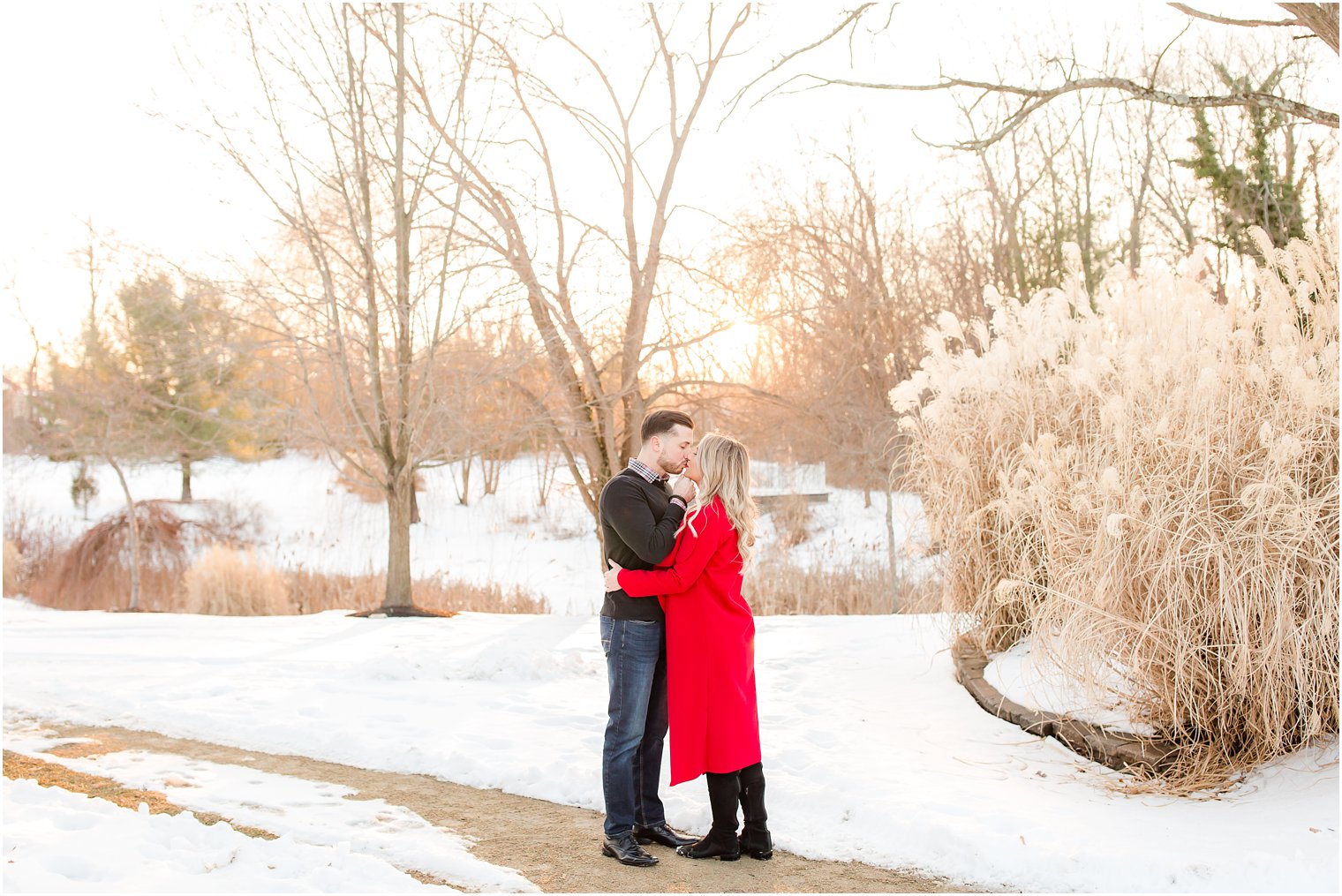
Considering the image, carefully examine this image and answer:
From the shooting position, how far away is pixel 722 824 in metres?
3.56

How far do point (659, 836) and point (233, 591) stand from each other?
9396 millimetres

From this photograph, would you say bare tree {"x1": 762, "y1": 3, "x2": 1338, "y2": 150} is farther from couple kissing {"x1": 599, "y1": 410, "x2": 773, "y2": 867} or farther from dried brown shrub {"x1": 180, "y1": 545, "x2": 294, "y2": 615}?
dried brown shrub {"x1": 180, "y1": 545, "x2": 294, "y2": 615}

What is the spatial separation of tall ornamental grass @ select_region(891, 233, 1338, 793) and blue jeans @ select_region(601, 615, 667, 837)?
1.80 meters

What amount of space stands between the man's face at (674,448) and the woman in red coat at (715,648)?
81 millimetres

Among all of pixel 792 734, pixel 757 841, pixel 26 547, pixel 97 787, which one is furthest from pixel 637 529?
pixel 26 547

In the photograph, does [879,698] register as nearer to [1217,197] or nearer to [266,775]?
[266,775]

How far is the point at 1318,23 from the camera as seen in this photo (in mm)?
4934

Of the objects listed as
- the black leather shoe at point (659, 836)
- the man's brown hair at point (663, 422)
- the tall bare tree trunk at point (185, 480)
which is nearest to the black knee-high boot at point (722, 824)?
the black leather shoe at point (659, 836)

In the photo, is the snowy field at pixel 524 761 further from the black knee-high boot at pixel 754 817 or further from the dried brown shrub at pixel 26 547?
the dried brown shrub at pixel 26 547

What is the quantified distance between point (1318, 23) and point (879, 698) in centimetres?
414

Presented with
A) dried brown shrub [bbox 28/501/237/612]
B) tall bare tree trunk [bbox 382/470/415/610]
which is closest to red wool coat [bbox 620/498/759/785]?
tall bare tree trunk [bbox 382/470/415/610]

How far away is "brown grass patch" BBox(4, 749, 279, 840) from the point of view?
12.6 feet

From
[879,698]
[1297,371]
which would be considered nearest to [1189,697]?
[1297,371]

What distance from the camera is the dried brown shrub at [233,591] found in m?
11.6
